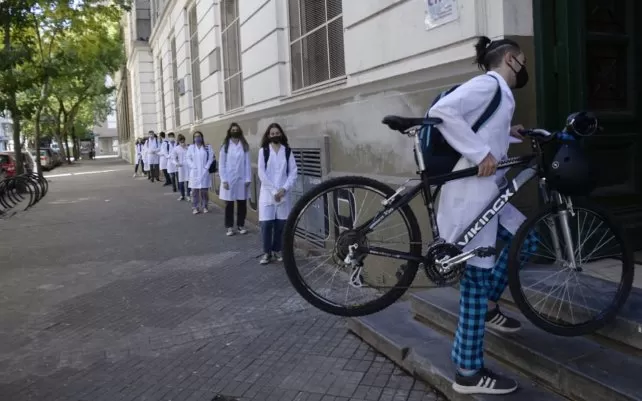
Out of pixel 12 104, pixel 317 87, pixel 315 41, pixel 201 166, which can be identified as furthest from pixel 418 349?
pixel 12 104

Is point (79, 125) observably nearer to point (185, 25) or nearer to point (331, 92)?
point (185, 25)

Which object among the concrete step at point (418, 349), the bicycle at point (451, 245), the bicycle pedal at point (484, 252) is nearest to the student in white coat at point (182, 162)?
the concrete step at point (418, 349)

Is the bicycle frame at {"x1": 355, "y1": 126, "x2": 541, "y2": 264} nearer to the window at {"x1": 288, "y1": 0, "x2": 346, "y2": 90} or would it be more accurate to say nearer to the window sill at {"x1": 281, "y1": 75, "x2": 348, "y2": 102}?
the window sill at {"x1": 281, "y1": 75, "x2": 348, "y2": 102}

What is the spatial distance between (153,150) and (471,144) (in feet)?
66.0

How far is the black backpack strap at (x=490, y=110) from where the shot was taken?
10.4 feet

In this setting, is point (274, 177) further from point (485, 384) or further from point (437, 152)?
point (485, 384)

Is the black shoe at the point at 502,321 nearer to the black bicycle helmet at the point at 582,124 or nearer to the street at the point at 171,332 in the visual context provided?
the street at the point at 171,332

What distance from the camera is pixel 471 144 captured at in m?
3.13

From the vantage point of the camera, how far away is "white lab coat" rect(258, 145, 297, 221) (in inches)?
285

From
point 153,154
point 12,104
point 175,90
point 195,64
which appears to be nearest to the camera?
point 12,104

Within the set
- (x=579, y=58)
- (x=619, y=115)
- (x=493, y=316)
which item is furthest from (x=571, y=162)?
(x=619, y=115)

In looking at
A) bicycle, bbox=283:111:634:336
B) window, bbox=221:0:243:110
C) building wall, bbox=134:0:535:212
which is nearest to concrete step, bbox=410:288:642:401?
bicycle, bbox=283:111:634:336

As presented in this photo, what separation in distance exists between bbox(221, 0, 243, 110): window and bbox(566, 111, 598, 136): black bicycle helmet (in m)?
8.65

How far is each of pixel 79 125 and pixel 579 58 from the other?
6645cm
